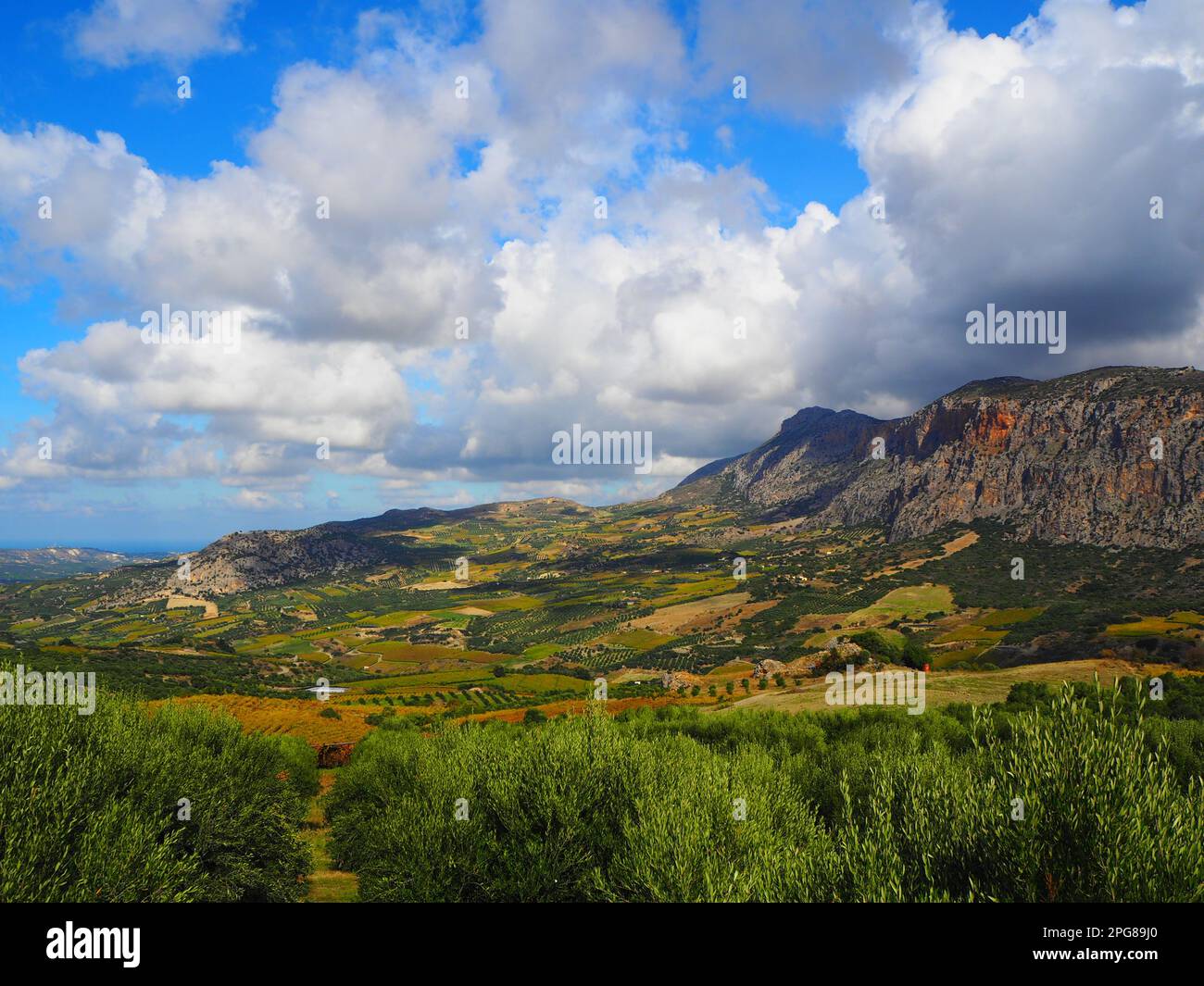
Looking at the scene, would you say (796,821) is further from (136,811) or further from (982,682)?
(982,682)

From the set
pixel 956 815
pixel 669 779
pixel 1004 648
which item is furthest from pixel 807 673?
pixel 956 815

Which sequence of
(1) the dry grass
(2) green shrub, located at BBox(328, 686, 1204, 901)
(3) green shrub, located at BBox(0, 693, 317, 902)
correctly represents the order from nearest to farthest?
(2) green shrub, located at BBox(328, 686, 1204, 901), (3) green shrub, located at BBox(0, 693, 317, 902), (1) the dry grass

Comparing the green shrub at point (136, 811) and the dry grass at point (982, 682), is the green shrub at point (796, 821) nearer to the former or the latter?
the green shrub at point (136, 811)

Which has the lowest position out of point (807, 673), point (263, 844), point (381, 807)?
point (807, 673)

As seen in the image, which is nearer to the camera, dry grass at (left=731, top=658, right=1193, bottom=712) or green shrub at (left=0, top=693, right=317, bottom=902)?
green shrub at (left=0, top=693, right=317, bottom=902)

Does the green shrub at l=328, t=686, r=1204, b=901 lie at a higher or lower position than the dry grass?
higher

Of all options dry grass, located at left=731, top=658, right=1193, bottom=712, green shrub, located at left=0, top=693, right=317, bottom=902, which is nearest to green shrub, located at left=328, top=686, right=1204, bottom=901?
green shrub, located at left=0, top=693, right=317, bottom=902

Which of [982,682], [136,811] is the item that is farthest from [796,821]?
[982,682]

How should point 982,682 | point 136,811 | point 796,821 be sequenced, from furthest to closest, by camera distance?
1. point 982,682
2. point 796,821
3. point 136,811

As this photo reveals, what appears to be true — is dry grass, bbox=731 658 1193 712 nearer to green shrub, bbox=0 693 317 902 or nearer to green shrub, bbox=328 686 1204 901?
green shrub, bbox=328 686 1204 901
